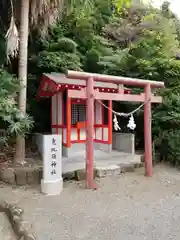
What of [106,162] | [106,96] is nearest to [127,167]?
[106,162]

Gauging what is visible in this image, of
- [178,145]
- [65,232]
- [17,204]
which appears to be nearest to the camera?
[65,232]

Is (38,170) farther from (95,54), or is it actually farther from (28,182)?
(95,54)

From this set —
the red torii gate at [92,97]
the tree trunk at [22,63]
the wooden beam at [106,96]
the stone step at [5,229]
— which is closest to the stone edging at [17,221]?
the stone step at [5,229]

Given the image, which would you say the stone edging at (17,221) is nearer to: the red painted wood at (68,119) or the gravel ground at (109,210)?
the gravel ground at (109,210)

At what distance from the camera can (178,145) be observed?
714 centimetres

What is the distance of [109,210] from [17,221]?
59.2 inches

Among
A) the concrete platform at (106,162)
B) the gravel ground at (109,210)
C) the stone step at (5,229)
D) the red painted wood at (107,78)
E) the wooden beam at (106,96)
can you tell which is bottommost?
the stone step at (5,229)

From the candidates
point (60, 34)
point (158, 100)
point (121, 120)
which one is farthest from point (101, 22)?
point (158, 100)

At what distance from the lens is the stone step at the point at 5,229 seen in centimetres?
323

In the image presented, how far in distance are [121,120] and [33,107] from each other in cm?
367

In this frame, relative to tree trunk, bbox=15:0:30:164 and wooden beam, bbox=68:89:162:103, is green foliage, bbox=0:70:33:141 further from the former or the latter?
wooden beam, bbox=68:89:162:103

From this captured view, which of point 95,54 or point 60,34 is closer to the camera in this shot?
point 95,54

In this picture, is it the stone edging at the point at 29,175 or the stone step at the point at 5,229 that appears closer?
the stone step at the point at 5,229

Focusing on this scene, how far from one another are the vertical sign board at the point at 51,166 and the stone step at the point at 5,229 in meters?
1.13
